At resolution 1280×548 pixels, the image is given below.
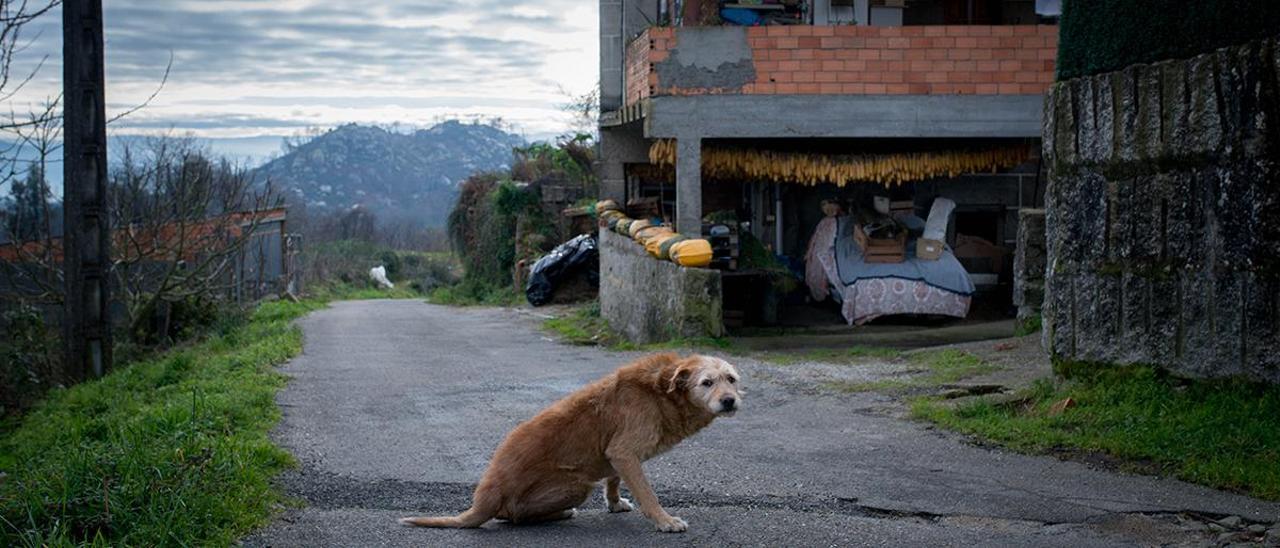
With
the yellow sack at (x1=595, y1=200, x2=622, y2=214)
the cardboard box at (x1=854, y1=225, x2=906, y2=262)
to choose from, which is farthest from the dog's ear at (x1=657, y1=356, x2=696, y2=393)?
the yellow sack at (x1=595, y1=200, x2=622, y2=214)

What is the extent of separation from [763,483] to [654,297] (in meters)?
9.49

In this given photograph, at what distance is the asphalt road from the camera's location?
663 cm

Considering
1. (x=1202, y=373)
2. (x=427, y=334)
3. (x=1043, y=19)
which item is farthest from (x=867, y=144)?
(x=1202, y=373)

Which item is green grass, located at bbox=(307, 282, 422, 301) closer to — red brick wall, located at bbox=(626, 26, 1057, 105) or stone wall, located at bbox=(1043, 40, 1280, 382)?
red brick wall, located at bbox=(626, 26, 1057, 105)

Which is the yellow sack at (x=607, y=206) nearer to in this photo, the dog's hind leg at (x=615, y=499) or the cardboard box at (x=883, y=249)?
the cardboard box at (x=883, y=249)

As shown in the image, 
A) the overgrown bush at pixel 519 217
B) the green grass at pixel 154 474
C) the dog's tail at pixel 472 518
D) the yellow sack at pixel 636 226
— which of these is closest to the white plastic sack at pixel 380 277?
the overgrown bush at pixel 519 217

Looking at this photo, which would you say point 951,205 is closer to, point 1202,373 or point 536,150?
point 1202,373

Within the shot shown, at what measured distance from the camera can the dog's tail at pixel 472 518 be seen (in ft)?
21.5

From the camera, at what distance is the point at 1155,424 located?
891 centimetres

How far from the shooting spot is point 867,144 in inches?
741

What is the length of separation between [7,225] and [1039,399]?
54.7 feet

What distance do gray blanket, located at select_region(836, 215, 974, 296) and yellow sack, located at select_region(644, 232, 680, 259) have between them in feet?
8.39

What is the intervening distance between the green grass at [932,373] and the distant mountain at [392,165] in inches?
3267

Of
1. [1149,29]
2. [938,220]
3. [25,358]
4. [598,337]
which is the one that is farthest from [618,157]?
[1149,29]
